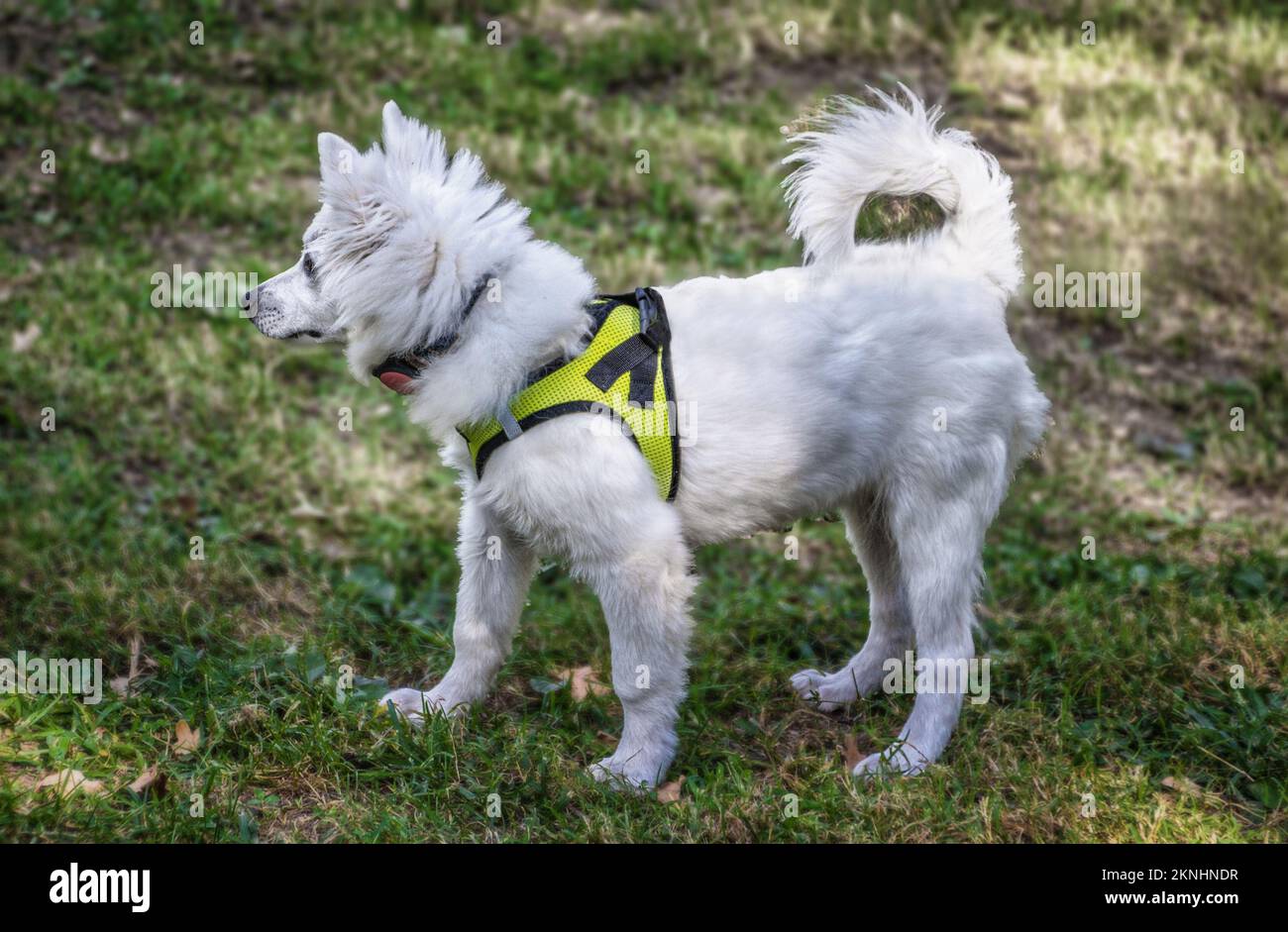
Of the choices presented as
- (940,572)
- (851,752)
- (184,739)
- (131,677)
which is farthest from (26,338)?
(940,572)

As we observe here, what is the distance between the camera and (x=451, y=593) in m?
5.98

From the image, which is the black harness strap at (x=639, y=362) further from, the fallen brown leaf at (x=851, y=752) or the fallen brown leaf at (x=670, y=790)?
the fallen brown leaf at (x=851, y=752)

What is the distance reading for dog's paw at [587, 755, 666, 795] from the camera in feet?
13.1

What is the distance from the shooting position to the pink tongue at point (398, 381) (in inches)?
157

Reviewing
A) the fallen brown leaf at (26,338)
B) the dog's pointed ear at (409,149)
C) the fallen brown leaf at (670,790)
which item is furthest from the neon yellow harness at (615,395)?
the fallen brown leaf at (26,338)

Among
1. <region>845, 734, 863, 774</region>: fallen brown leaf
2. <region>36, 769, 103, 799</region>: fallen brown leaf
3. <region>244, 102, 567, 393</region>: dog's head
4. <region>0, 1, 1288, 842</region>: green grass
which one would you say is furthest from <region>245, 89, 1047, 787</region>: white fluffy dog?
<region>36, 769, 103, 799</region>: fallen brown leaf

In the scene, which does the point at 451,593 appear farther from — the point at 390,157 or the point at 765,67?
the point at 765,67

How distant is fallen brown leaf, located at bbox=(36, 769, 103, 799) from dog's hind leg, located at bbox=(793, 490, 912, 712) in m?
2.45

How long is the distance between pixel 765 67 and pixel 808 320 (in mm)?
6229

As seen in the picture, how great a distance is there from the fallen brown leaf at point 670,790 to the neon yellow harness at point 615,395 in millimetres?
933

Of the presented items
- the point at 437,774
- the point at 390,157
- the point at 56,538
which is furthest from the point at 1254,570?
the point at 56,538

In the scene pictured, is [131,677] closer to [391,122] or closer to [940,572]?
[391,122]

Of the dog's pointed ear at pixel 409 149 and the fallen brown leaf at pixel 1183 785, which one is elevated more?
the dog's pointed ear at pixel 409 149

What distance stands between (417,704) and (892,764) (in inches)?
64.7
